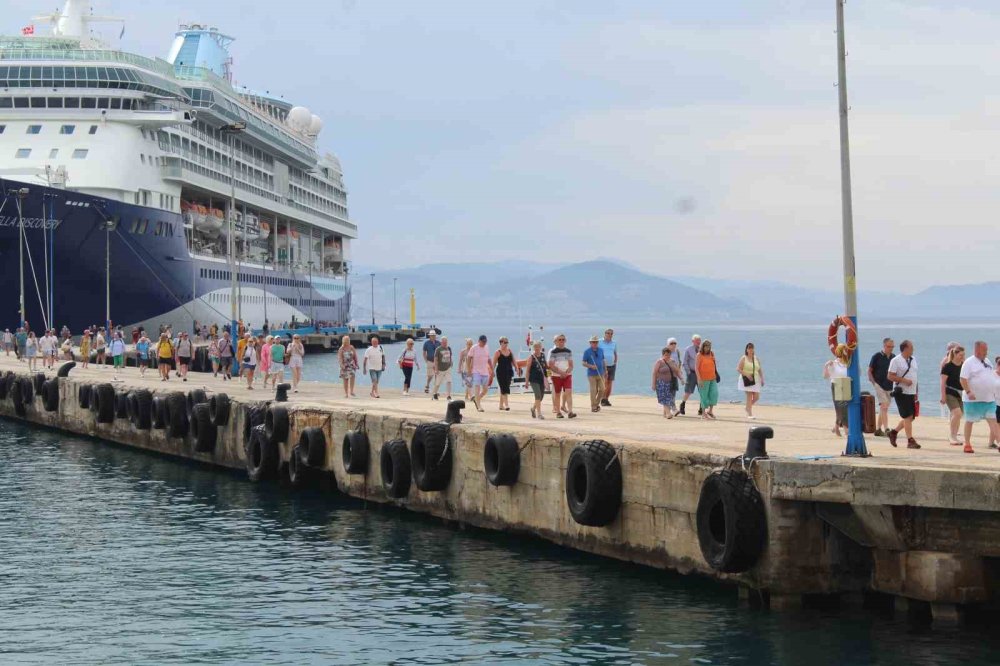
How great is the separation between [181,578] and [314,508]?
19.0ft

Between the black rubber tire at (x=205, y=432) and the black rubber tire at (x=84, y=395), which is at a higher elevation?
the black rubber tire at (x=84, y=395)

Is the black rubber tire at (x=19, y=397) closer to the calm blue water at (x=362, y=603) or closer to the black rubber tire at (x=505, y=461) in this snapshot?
the calm blue water at (x=362, y=603)

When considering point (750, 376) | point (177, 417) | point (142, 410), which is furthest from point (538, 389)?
point (142, 410)

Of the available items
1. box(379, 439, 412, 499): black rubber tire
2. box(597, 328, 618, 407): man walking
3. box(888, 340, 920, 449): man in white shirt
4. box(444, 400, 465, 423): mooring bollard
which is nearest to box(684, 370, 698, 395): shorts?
box(597, 328, 618, 407): man walking

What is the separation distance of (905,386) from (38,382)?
29.2m

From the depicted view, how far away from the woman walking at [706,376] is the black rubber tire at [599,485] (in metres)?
4.95

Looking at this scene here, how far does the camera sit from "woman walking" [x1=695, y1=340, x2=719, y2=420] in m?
20.8

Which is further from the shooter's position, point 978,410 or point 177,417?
point 177,417

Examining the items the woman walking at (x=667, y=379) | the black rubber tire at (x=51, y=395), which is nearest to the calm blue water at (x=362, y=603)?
the woman walking at (x=667, y=379)

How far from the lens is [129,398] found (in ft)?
104

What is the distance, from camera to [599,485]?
15805 mm

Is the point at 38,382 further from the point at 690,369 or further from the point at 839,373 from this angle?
the point at 839,373

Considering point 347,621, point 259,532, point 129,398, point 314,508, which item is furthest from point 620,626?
point 129,398

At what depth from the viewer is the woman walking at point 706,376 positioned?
68.2 feet
